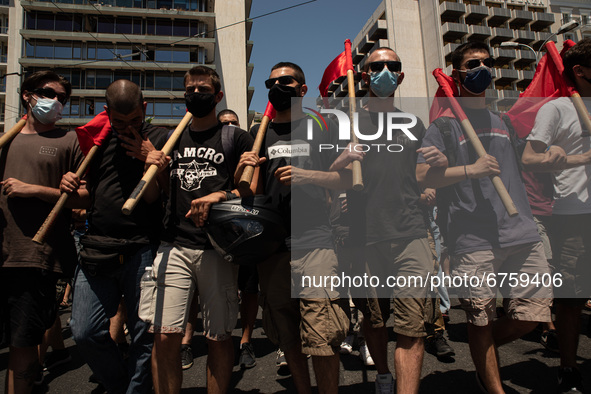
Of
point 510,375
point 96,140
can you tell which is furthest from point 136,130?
point 510,375

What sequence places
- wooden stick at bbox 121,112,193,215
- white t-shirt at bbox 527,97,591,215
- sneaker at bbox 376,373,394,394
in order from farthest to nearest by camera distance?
1. white t-shirt at bbox 527,97,591,215
2. sneaker at bbox 376,373,394,394
3. wooden stick at bbox 121,112,193,215

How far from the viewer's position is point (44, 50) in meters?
36.1

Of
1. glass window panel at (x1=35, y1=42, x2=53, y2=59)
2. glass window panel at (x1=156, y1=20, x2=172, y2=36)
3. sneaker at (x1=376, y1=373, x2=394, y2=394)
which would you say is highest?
glass window panel at (x1=156, y1=20, x2=172, y2=36)

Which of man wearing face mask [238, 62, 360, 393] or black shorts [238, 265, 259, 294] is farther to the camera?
black shorts [238, 265, 259, 294]

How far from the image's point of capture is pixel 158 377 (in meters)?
2.41

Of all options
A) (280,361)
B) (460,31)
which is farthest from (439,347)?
(460,31)

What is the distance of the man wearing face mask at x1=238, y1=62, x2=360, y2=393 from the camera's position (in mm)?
2324

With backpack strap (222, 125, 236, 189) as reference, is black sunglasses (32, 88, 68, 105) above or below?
above

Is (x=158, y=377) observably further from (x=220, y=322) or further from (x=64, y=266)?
(x=64, y=266)

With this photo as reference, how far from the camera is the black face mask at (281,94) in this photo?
2.69 m

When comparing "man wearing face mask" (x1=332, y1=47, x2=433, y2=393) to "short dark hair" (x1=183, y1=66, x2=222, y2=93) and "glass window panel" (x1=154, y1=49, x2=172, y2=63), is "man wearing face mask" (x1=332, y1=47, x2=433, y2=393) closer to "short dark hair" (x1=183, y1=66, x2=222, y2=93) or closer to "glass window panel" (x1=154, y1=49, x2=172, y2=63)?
"short dark hair" (x1=183, y1=66, x2=222, y2=93)

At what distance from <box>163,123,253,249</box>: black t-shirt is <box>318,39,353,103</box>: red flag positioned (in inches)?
41.0

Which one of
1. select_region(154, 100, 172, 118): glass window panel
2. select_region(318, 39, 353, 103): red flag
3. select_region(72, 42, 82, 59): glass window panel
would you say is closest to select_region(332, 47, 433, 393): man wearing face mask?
select_region(318, 39, 353, 103): red flag

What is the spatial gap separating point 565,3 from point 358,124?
2525 inches
